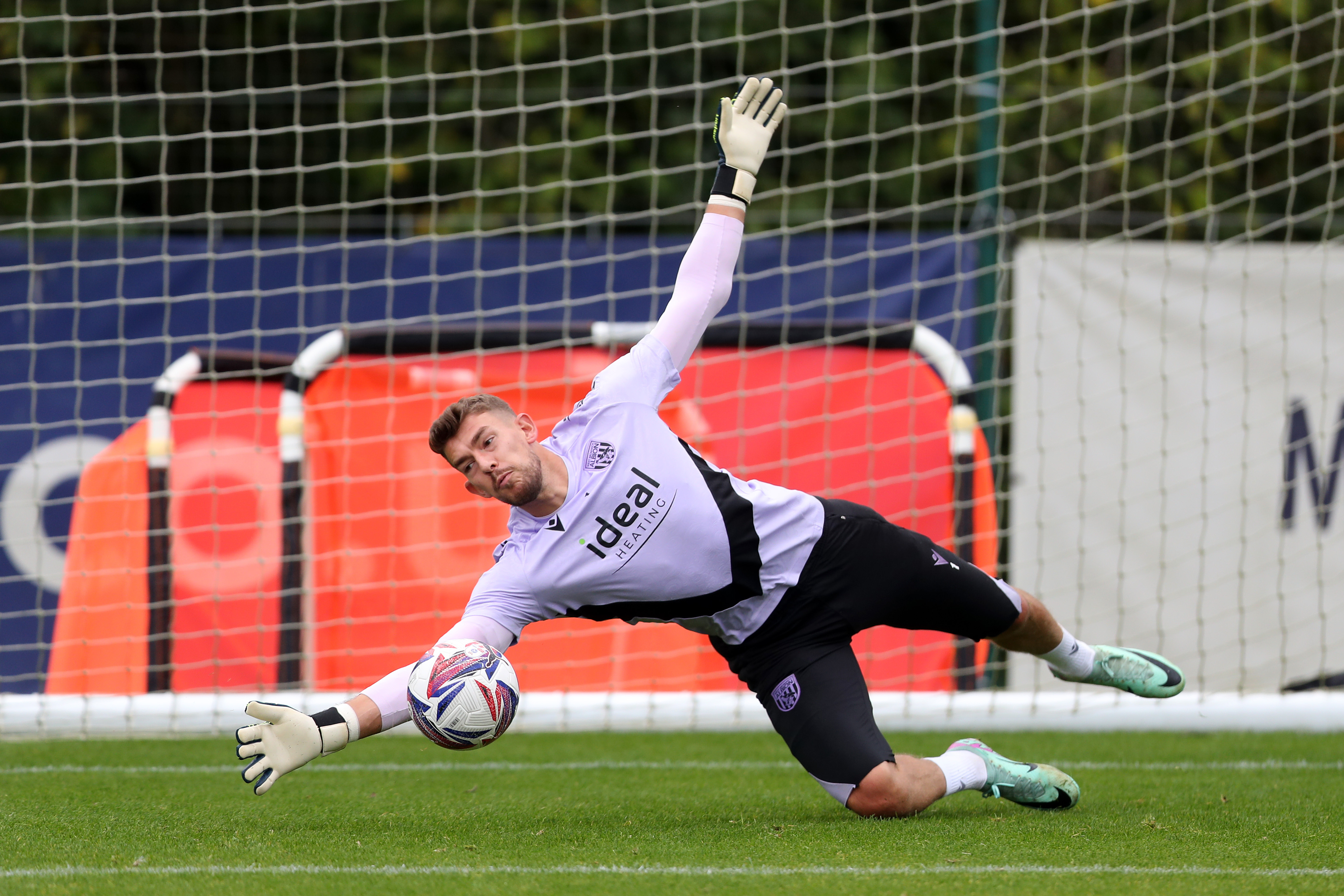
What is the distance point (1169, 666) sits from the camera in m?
4.61

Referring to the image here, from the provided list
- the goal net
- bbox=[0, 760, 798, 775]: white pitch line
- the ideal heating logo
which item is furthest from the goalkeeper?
the goal net

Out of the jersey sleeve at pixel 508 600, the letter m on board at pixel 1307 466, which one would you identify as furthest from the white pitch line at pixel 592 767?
the letter m on board at pixel 1307 466

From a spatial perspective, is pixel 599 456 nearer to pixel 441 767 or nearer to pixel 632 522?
pixel 632 522

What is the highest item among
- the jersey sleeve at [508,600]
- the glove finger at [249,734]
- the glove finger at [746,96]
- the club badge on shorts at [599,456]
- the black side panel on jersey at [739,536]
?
the glove finger at [746,96]

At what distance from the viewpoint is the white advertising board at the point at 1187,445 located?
280 inches

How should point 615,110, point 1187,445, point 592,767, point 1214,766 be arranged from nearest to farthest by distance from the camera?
1. point 1214,766
2. point 592,767
3. point 1187,445
4. point 615,110

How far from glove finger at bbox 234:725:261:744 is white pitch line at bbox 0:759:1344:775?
6.01 feet

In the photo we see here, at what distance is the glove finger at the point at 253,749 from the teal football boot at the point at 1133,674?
8.41 ft

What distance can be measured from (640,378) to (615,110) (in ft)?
17.5

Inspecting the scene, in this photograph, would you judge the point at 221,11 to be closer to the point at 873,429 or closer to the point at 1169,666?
the point at 873,429

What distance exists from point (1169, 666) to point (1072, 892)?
163 centimetres

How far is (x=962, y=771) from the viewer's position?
4.11 metres

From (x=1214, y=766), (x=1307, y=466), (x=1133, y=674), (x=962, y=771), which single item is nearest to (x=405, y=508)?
(x=962, y=771)

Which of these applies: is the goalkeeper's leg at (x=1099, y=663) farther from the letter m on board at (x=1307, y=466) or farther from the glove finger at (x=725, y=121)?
the letter m on board at (x=1307, y=466)
